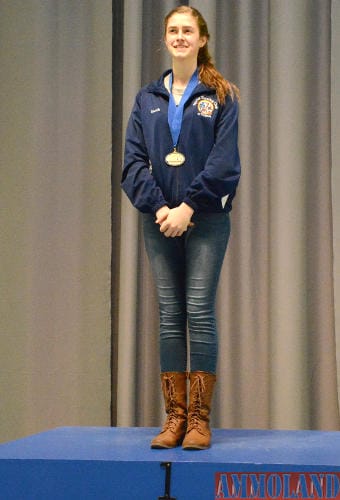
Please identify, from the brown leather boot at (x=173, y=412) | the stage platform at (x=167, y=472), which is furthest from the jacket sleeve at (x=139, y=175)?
the stage platform at (x=167, y=472)

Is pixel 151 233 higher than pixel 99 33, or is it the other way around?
pixel 99 33

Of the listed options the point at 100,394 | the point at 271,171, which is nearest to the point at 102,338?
the point at 100,394

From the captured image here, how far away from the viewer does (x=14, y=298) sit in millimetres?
3025

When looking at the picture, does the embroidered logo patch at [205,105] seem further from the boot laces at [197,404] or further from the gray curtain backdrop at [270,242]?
the gray curtain backdrop at [270,242]

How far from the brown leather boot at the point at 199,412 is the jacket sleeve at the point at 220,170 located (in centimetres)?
49

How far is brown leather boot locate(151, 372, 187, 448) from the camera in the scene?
5.65ft

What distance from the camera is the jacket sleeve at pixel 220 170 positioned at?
175 centimetres

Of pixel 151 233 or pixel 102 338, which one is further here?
pixel 102 338

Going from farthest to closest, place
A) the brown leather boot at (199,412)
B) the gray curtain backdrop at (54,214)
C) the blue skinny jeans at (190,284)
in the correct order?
the gray curtain backdrop at (54,214), the blue skinny jeans at (190,284), the brown leather boot at (199,412)

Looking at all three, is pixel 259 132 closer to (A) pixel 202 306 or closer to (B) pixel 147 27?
(B) pixel 147 27

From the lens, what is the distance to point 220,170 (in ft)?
5.80

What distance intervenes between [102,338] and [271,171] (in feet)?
3.64

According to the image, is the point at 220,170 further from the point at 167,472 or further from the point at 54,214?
the point at 54,214

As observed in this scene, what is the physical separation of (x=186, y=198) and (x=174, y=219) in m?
0.07
